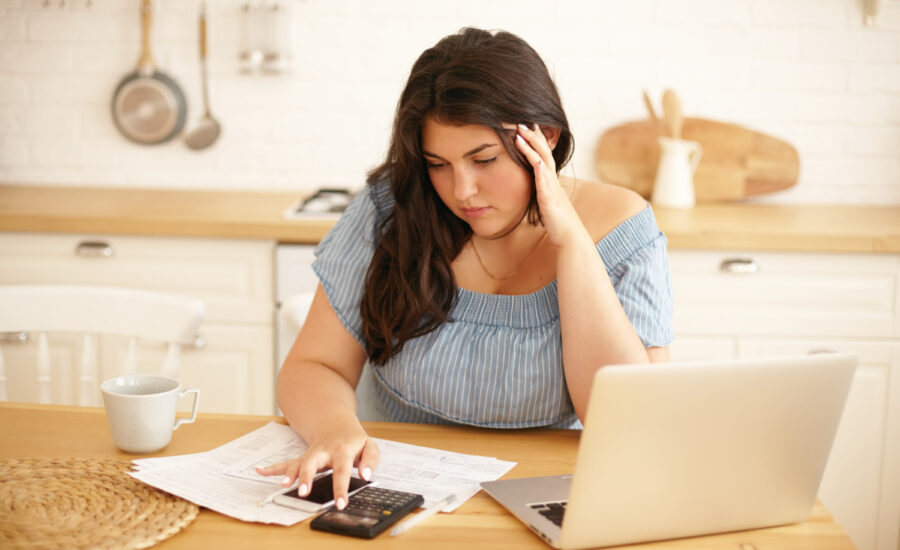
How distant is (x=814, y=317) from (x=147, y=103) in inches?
79.7

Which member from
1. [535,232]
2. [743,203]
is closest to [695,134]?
[743,203]

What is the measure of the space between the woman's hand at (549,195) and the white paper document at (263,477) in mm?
344

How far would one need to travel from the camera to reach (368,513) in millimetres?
966

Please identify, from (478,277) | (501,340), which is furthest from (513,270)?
(501,340)

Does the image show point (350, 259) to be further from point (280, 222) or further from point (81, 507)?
point (280, 222)

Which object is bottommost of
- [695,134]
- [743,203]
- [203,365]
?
[203,365]

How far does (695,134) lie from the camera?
2.80 metres

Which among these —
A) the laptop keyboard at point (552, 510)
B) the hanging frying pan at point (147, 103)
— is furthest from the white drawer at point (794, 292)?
the hanging frying pan at point (147, 103)

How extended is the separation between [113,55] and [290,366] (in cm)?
187

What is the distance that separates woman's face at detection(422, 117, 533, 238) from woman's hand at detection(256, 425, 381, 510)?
0.39 meters

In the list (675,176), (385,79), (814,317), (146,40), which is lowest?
(814,317)

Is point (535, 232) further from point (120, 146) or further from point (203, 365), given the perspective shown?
point (120, 146)

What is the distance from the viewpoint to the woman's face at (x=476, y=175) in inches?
51.6

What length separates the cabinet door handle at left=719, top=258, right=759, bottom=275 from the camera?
2295mm
